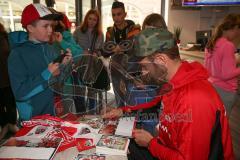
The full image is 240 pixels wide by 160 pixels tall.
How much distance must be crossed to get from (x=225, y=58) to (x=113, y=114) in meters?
1.22

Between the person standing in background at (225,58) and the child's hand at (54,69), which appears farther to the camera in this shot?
the person standing in background at (225,58)

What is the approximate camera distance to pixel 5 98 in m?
2.93

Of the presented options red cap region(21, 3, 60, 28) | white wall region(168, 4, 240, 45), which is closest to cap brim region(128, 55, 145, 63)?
red cap region(21, 3, 60, 28)

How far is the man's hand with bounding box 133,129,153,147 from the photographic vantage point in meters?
1.15

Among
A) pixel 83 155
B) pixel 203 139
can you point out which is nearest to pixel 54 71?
pixel 83 155

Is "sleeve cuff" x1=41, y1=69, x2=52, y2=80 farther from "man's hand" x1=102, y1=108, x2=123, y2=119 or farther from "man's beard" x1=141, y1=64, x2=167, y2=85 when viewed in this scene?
"man's beard" x1=141, y1=64, x2=167, y2=85

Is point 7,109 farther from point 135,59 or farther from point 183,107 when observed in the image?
point 183,107

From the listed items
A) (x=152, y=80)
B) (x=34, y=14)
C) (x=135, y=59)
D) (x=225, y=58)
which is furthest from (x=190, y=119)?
(x=225, y=58)

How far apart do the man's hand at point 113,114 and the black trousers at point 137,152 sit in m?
0.15

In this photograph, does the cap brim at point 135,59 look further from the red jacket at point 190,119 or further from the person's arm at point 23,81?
the person's arm at point 23,81

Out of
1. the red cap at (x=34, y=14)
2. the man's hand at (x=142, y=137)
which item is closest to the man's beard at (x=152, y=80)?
the man's hand at (x=142, y=137)

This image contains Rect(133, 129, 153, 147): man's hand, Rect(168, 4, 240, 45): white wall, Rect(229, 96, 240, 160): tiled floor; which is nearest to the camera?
Rect(133, 129, 153, 147): man's hand

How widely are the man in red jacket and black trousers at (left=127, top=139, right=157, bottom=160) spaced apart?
14 cm

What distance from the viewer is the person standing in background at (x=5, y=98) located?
8.83ft
